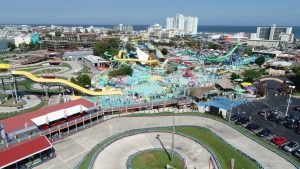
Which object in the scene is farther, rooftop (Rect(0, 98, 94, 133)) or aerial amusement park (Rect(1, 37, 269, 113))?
aerial amusement park (Rect(1, 37, 269, 113))

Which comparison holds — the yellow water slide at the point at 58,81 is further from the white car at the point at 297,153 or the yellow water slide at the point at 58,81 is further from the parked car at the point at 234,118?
the white car at the point at 297,153

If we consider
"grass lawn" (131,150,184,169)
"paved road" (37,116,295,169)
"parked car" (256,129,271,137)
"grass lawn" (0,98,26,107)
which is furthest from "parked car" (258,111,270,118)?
"grass lawn" (0,98,26,107)

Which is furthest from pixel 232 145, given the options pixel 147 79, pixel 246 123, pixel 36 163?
pixel 147 79

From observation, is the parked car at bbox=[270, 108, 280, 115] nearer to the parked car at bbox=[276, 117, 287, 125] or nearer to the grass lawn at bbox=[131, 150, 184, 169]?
the parked car at bbox=[276, 117, 287, 125]

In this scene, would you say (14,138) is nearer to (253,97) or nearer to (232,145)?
(232,145)

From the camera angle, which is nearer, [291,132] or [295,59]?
[291,132]

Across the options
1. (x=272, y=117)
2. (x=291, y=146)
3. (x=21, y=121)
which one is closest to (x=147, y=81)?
A: (x=272, y=117)
